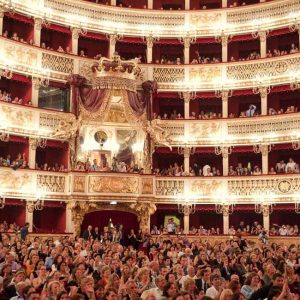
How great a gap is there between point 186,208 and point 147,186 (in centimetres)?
320

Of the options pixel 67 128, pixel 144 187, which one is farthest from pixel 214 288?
pixel 67 128

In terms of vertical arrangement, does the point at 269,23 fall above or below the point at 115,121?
above

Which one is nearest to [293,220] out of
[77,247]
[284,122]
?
[284,122]

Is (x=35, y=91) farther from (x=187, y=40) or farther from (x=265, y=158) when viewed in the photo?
(x=265, y=158)

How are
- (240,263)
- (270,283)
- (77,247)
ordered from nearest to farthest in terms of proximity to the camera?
(270,283) < (240,263) < (77,247)

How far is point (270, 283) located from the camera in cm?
1069

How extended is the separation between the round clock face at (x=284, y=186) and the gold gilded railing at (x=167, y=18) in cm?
859

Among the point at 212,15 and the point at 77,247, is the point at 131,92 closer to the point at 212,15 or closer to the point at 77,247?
the point at 212,15

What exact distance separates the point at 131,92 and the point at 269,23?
870 centimetres

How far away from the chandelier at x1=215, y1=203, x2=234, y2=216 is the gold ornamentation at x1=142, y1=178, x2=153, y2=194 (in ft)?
14.0

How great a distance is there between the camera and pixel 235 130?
1283 inches

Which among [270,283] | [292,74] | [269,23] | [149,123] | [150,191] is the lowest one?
[270,283]

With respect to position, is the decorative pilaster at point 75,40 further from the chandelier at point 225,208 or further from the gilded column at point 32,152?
the chandelier at point 225,208

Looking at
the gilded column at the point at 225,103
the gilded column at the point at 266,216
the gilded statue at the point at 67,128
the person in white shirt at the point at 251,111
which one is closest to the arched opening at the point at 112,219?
the gilded statue at the point at 67,128
